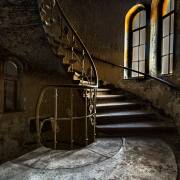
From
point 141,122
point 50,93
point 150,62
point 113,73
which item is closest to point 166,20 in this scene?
point 150,62

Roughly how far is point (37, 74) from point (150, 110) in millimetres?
3039

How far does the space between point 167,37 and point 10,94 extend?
423 cm

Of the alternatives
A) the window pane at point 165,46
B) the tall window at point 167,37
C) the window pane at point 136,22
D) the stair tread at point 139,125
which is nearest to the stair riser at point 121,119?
the stair tread at point 139,125

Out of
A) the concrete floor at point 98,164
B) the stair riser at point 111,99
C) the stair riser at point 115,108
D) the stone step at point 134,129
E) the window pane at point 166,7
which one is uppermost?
the window pane at point 166,7

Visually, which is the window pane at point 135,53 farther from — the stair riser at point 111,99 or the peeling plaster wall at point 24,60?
the peeling plaster wall at point 24,60

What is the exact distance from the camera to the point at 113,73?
5.90 metres

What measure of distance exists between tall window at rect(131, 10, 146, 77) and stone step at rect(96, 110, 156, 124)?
1631mm

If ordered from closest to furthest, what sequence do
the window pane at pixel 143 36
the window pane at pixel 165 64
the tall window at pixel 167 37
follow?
the tall window at pixel 167 37 < the window pane at pixel 165 64 < the window pane at pixel 143 36

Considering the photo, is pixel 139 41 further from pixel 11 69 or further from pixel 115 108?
pixel 11 69

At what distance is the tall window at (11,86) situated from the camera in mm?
5105

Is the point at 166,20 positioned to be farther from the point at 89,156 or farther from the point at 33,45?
the point at 89,156

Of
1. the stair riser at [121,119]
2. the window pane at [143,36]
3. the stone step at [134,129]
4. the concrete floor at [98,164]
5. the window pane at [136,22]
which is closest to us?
the concrete floor at [98,164]

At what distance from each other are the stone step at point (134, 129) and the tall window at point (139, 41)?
2.07 meters

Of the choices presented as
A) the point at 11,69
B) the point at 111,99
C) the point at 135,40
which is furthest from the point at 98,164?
the point at 135,40
